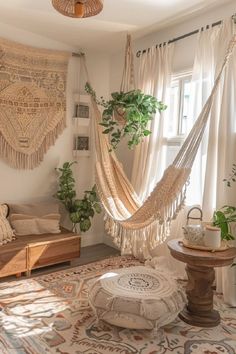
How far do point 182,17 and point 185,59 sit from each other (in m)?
0.35

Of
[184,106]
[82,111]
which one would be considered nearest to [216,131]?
[184,106]

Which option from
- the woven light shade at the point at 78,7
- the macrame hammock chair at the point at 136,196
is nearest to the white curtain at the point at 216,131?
the macrame hammock chair at the point at 136,196

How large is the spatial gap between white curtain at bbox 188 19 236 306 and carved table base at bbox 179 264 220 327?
0.33m

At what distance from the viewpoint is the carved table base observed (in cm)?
211

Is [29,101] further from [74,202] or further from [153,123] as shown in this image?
[153,123]

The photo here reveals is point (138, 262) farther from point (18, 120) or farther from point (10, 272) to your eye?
point (18, 120)

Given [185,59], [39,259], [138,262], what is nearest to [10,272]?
[39,259]

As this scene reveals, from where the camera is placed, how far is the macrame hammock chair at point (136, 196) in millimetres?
2225

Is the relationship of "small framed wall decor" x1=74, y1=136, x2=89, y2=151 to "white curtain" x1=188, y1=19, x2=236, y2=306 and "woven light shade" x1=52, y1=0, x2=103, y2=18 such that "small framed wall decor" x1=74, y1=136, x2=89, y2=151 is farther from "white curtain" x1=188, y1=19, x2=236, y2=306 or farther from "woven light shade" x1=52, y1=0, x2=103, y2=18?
"woven light shade" x1=52, y1=0, x2=103, y2=18

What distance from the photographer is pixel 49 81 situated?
337 cm

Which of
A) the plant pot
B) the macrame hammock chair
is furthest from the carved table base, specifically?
the plant pot

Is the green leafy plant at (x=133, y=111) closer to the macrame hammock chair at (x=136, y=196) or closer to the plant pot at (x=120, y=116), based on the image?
the plant pot at (x=120, y=116)

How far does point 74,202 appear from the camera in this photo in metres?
3.45

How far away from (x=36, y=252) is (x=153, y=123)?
5.37 ft
